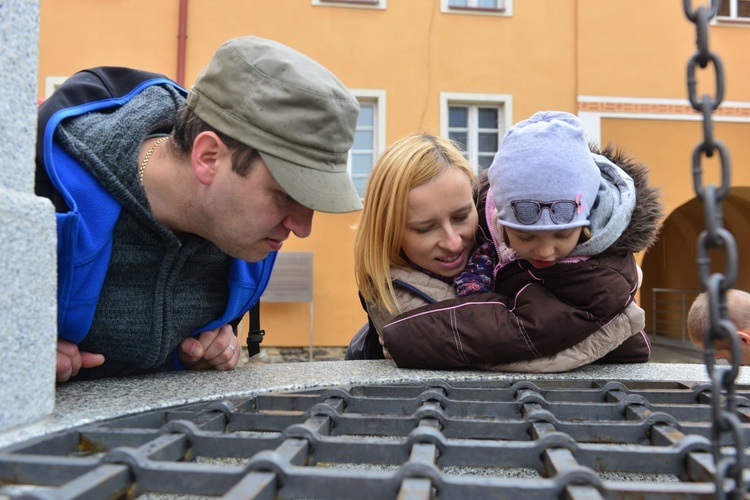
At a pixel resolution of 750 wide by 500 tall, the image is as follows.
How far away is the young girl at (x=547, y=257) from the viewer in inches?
85.7

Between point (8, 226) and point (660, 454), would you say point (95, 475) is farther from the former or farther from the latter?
point (660, 454)

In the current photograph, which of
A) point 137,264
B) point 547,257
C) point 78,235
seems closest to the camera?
point 78,235

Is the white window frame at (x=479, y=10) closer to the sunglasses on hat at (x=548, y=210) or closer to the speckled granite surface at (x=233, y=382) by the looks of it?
the speckled granite surface at (x=233, y=382)

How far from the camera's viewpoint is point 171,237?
1.99 metres

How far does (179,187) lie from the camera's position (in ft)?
6.57

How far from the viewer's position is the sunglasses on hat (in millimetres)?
2143

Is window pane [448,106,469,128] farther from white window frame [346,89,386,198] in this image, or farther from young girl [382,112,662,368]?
young girl [382,112,662,368]

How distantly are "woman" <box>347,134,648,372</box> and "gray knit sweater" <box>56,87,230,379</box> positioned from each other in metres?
0.61

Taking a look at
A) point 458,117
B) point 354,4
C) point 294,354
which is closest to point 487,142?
point 458,117

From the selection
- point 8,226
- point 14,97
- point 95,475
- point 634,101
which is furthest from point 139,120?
point 634,101

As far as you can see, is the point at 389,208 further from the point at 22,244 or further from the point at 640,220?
the point at 22,244

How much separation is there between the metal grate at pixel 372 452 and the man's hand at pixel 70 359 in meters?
0.38

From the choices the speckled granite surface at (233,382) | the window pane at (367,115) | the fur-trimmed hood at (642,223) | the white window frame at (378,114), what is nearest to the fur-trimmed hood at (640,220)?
the fur-trimmed hood at (642,223)

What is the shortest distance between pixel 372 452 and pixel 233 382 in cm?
91
